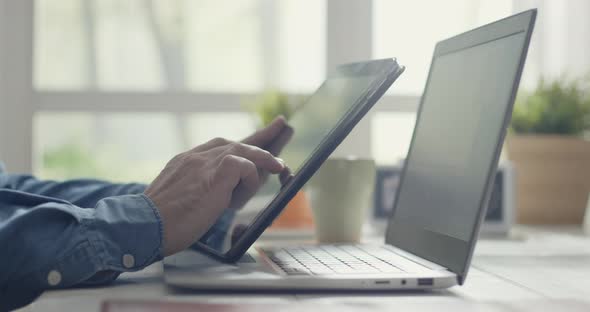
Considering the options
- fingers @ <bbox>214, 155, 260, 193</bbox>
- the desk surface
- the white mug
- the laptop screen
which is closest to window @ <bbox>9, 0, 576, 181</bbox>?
the white mug

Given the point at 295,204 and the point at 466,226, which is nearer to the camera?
the point at 466,226

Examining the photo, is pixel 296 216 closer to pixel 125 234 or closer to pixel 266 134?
pixel 266 134

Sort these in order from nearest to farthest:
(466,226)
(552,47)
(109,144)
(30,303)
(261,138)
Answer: (30,303) → (466,226) → (261,138) → (552,47) → (109,144)

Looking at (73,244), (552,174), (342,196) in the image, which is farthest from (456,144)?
(552,174)

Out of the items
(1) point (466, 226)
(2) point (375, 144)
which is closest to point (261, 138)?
(1) point (466, 226)

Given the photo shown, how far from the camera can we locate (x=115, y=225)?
0.73m

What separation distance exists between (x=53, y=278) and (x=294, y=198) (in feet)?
2.40

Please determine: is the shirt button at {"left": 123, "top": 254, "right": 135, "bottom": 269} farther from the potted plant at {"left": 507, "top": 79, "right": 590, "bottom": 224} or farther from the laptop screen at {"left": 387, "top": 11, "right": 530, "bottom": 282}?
the potted plant at {"left": 507, "top": 79, "right": 590, "bottom": 224}

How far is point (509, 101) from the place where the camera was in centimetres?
76

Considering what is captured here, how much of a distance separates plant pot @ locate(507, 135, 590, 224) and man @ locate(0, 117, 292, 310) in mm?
898

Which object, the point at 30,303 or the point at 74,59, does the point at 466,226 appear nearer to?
the point at 30,303

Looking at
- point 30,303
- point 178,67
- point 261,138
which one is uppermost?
point 178,67

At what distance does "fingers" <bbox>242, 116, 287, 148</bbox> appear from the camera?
3.71 ft

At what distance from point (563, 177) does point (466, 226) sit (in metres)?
0.88
